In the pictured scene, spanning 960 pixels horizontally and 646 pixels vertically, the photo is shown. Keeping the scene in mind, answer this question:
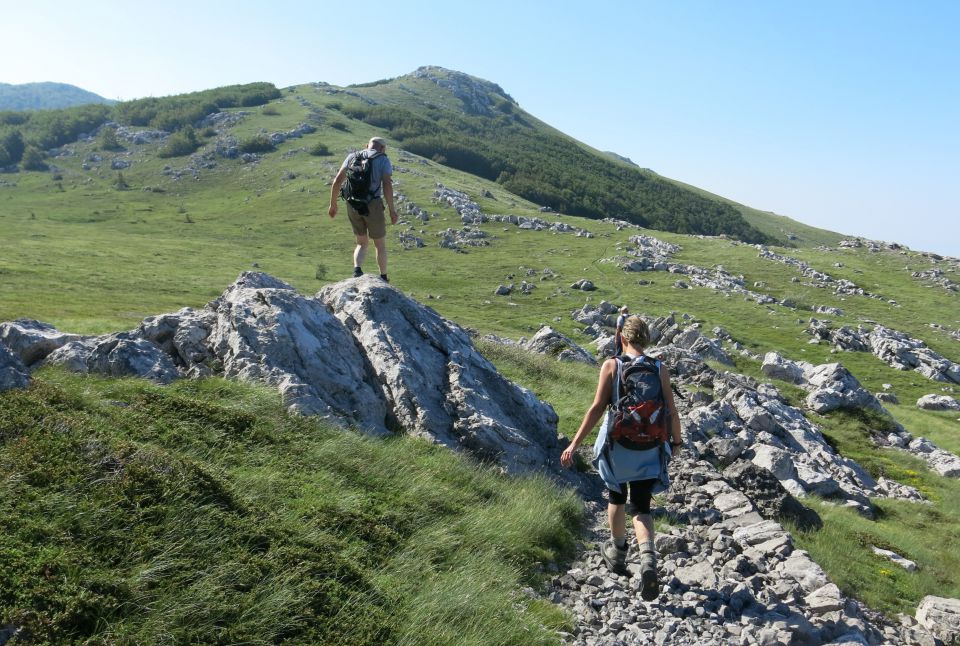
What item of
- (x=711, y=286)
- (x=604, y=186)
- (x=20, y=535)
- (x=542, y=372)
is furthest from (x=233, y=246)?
(x=604, y=186)

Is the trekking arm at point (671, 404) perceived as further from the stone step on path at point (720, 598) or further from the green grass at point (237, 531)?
the green grass at point (237, 531)

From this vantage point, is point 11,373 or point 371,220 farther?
point 371,220

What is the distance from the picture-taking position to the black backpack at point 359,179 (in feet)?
43.6

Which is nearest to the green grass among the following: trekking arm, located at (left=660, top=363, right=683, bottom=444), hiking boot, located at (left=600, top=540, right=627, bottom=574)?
hiking boot, located at (left=600, top=540, right=627, bottom=574)

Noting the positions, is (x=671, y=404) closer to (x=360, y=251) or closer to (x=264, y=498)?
(x=264, y=498)

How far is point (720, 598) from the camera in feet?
26.0

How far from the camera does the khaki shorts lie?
1373 cm

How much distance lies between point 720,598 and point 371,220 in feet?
33.9

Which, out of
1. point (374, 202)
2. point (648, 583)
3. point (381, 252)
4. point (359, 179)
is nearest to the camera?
point (648, 583)

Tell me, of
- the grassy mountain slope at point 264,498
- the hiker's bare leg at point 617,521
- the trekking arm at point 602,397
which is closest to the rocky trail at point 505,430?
the hiker's bare leg at point 617,521

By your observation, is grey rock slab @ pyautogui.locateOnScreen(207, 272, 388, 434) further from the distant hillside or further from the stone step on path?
the distant hillside

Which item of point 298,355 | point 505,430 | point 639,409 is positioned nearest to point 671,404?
point 639,409

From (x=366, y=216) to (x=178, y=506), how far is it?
9.14m

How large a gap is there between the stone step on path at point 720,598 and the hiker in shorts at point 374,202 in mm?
7897
